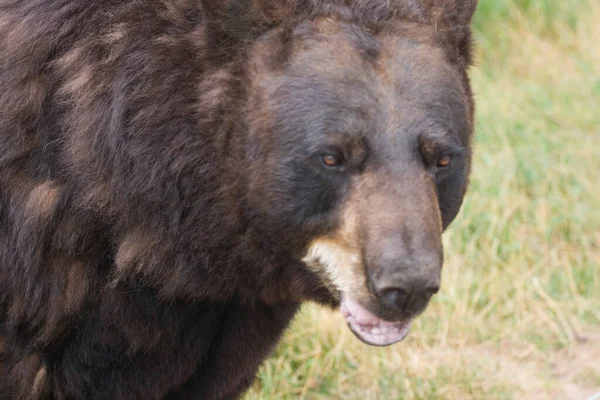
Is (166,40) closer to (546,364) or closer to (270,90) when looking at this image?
(270,90)

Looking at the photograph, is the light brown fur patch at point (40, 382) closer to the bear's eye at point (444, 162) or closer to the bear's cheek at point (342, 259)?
the bear's cheek at point (342, 259)

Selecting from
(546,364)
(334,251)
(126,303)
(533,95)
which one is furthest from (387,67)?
(533,95)

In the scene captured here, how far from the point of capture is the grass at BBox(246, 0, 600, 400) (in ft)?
17.7

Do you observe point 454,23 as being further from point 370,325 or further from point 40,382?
point 40,382

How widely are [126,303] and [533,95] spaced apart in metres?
5.37

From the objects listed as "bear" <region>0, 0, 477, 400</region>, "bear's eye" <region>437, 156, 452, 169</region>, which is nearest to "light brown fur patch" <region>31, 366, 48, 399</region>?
"bear" <region>0, 0, 477, 400</region>

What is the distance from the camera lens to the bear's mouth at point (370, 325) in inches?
132

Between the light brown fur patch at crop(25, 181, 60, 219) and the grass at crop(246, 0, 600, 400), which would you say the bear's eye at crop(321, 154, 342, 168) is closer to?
the light brown fur patch at crop(25, 181, 60, 219)

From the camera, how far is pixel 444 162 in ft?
Result: 11.1

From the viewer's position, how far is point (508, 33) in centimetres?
926

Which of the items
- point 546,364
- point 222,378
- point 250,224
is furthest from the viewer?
point 546,364

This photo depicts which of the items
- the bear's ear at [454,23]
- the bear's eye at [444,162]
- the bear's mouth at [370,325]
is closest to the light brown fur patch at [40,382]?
the bear's mouth at [370,325]

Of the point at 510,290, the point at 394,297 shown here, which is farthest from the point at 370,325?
the point at 510,290

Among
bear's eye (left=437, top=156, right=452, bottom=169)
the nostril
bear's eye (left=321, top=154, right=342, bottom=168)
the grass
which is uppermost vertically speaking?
bear's eye (left=321, top=154, right=342, bottom=168)
